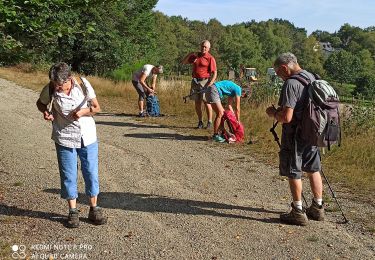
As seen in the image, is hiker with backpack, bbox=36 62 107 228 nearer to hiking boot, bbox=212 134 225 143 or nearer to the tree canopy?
the tree canopy

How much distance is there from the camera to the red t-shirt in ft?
33.5

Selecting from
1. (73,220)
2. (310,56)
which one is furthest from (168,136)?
(310,56)

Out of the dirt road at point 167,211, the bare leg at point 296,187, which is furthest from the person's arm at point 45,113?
the bare leg at point 296,187

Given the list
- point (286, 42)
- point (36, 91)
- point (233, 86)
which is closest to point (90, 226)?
point (233, 86)

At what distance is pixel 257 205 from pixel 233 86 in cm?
398

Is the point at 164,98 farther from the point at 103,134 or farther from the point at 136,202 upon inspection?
the point at 136,202

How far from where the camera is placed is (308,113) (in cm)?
471

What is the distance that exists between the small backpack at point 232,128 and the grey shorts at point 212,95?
0.32m

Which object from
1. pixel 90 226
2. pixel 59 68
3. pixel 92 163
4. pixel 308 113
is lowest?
pixel 90 226

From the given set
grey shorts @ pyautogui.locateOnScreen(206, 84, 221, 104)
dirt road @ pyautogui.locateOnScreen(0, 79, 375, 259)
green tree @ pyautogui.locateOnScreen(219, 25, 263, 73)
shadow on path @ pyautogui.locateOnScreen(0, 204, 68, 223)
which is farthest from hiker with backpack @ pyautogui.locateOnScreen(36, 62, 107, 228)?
green tree @ pyautogui.locateOnScreen(219, 25, 263, 73)

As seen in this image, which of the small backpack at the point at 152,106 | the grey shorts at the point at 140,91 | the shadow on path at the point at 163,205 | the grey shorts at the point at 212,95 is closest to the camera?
the shadow on path at the point at 163,205

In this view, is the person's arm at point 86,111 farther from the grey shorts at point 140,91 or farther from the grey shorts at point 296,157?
the grey shorts at point 140,91

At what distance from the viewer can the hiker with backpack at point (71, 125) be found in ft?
14.9

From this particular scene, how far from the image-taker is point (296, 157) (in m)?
4.86
